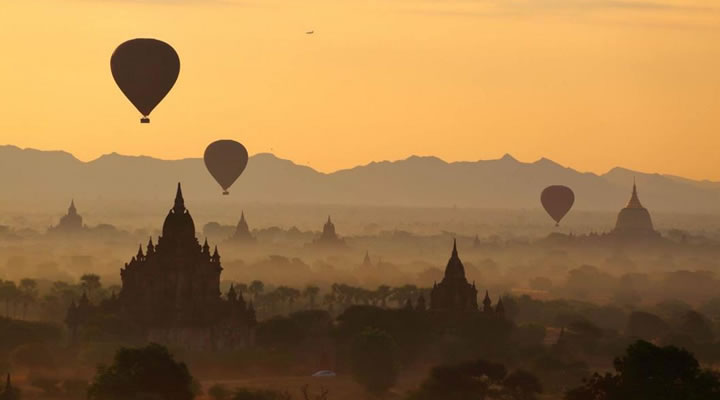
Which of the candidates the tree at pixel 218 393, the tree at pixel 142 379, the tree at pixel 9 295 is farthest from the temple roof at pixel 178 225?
the tree at pixel 142 379

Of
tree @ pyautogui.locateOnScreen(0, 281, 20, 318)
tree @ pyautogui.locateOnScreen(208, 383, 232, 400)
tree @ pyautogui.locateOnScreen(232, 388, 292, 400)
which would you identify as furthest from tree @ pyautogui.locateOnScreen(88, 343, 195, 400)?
tree @ pyautogui.locateOnScreen(0, 281, 20, 318)

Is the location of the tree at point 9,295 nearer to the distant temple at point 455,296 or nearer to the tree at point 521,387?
the distant temple at point 455,296

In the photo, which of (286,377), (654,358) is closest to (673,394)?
(654,358)

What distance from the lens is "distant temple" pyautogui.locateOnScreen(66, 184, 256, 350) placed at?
5965 inches

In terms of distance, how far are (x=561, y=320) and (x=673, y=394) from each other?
3999 inches

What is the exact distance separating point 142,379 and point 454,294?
5850 cm

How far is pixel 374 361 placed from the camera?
138 metres

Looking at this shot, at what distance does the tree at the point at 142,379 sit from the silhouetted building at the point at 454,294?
53.7 metres

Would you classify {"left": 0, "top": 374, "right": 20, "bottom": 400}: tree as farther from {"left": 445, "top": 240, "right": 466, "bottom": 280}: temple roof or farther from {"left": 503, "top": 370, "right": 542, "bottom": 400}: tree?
{"left": 445, "top": 240, "right": 466, "bottom": 280}: temple roof

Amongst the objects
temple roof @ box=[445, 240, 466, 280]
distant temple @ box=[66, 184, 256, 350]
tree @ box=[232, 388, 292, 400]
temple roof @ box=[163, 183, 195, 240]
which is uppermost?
temple roof @ box=[163, 183, 195, 240]

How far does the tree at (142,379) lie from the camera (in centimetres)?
10750

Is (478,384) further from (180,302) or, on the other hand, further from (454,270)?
(454,270)

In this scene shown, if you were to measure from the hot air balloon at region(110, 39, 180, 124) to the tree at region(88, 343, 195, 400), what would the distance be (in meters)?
62.8

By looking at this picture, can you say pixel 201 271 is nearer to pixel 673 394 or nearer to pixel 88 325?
pixel 88 325
